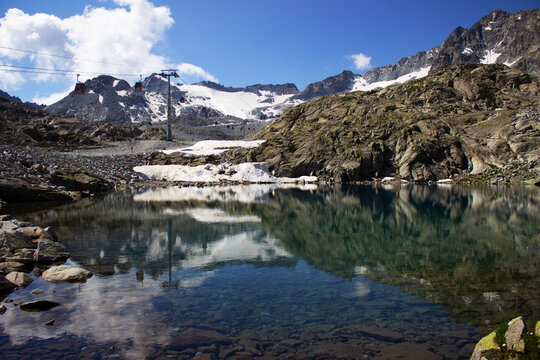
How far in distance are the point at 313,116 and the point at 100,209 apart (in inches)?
2535

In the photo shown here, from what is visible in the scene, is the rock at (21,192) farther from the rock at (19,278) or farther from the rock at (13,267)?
the rock at (19,278)

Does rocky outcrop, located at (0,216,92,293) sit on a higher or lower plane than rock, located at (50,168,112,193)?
lower

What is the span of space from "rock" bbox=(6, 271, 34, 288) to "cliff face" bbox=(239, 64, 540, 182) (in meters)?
60.2

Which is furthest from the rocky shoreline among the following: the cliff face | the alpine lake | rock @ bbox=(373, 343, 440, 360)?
the cliff face

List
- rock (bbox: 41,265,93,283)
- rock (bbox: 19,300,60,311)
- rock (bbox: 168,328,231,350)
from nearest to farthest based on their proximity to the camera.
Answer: rock (bbox: 168,328,231,350)
rock (bbox: 19,300,60,311)
rock (bbox: 41,265,93,283)

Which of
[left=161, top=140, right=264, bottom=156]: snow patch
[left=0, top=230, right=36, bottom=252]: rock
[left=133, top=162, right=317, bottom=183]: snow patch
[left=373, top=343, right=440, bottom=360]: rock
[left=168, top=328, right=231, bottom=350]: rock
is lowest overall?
[left=373, top=343, right=440, bottom=360]: rock

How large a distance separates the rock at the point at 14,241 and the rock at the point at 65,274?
152 inches

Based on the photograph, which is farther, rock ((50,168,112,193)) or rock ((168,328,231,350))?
rock ((50,168,112,193))

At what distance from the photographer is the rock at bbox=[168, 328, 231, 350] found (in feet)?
29.4

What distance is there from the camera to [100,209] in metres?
33.4

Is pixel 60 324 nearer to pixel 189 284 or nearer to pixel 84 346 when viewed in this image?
pixel 84 346

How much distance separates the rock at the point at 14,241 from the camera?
16.8 meters

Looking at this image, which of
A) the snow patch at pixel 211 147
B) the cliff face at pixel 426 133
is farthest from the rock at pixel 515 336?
the snow patch at pixel 211 147

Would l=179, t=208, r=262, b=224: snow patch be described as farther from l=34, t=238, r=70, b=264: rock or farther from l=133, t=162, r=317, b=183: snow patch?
l=133, t=162, r=317, b=183: snow patch
